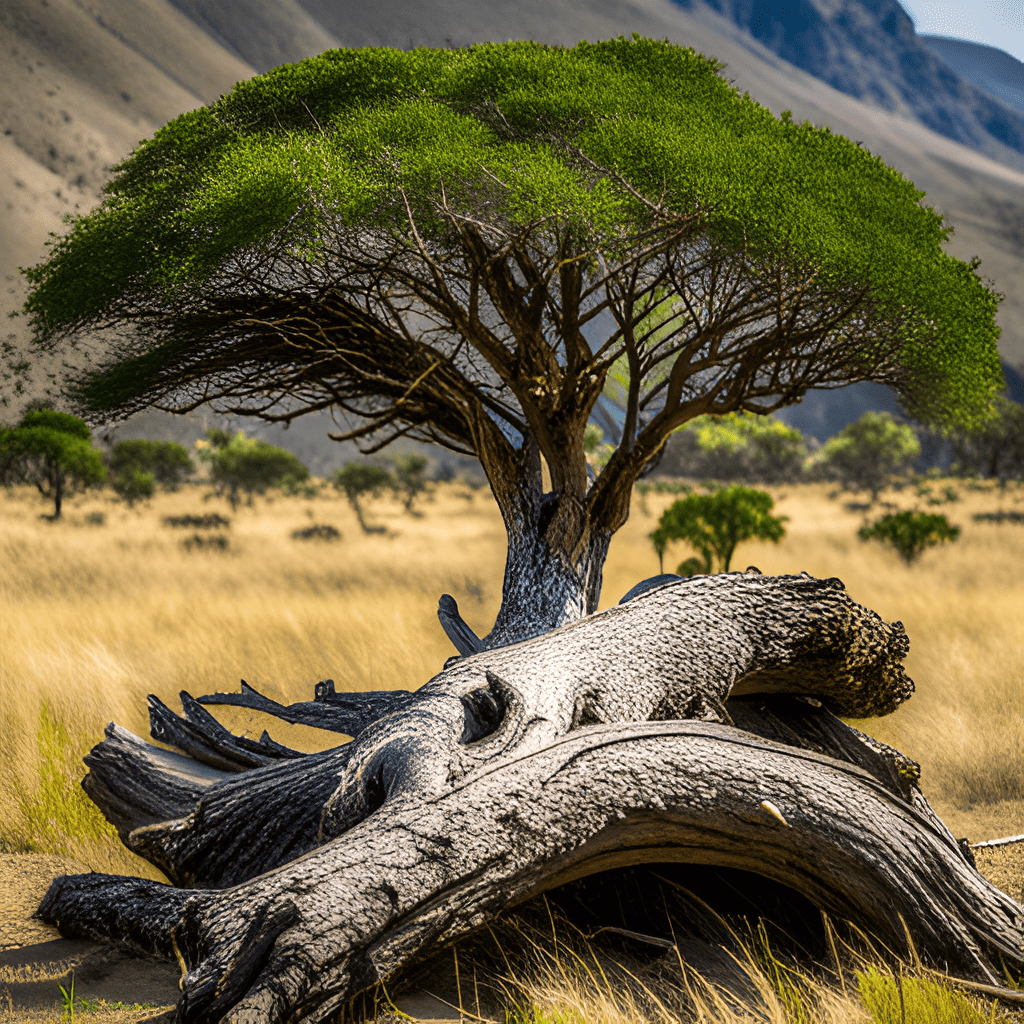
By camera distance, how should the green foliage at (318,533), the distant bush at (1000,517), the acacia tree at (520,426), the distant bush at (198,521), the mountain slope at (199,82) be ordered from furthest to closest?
1. the mountain slope at (199,82)
2. the distant bush at (1000,517)
3. the distant bush at (198,521)
4. the green foliage at (318,533)
5. the acacia tree at (520,426)

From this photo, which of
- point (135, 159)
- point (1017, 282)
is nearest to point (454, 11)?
point (1017, 282)

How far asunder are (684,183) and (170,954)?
19.9 ft

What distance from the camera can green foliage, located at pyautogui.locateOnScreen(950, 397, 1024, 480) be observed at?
48.8 m

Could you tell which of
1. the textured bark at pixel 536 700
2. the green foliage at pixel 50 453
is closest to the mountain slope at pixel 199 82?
the green foliage at pixel 50 453

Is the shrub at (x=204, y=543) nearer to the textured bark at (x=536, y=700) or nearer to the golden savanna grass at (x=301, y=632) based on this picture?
the golden savanna grass at (x=301, y=632)

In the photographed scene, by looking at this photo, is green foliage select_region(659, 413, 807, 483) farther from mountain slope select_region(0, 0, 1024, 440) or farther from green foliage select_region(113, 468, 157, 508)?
green foliage select_region(113, 468, 157, 508)

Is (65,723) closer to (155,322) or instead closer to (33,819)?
(33,819)

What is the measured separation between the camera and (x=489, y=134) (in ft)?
23.0

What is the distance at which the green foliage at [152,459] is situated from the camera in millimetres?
38594

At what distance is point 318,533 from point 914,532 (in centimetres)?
1759

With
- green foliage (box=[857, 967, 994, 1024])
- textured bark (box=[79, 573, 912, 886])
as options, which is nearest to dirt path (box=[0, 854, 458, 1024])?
textured bark (box=[79, 573, 912, 886])

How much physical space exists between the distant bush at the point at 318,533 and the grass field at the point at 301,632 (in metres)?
1.40

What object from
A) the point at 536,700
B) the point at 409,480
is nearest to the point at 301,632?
the point at 536,700

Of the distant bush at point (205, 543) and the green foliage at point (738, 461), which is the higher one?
the green foliage at point (738, 461)
